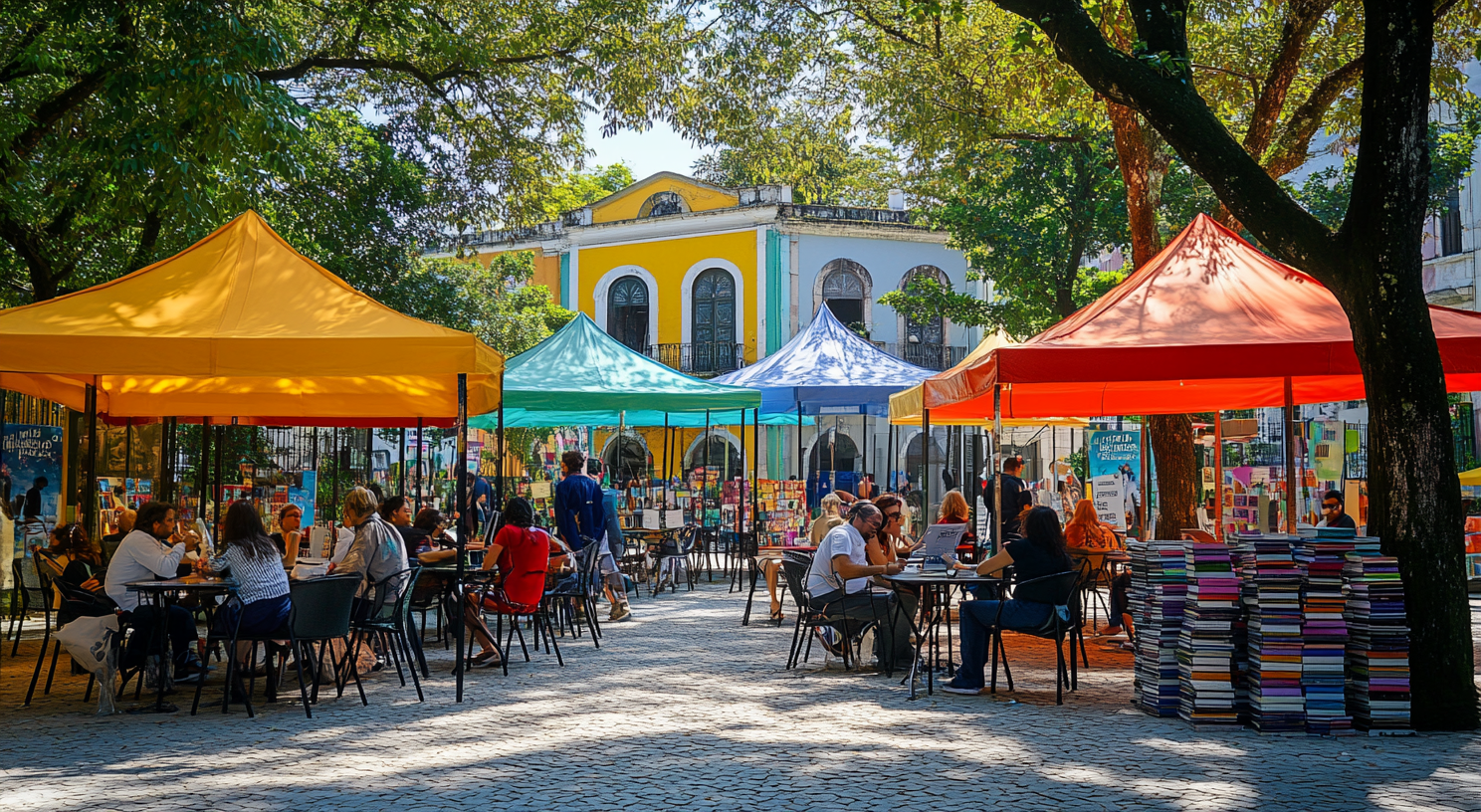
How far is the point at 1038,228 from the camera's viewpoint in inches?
860

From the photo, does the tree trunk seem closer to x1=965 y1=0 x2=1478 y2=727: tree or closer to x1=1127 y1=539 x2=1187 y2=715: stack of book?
x1=1127 y1=539 x2=1187 y2=715: stack of book

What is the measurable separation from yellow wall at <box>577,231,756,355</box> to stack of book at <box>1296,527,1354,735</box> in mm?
24191

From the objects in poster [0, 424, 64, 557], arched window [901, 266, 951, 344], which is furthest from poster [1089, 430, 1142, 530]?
arched window [901, 266, 951, 344]

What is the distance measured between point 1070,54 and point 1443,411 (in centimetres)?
288

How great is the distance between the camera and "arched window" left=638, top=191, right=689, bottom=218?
31.3 meters

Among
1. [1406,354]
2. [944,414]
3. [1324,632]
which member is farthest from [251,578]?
[944,414]

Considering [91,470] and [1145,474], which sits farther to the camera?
[1145,474]

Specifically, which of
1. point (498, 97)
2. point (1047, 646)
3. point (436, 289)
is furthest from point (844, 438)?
point (1047, 646)

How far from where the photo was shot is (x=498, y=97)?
1430 cm

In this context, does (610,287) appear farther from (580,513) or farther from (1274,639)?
(1274,639)

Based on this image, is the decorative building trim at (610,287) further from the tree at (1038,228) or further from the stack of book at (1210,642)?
the stack of book at (1210,642)

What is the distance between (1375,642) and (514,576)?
17.7 feet

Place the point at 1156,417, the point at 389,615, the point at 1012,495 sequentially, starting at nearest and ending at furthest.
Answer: the point at 389,615
the point at 1012,495
the point at 1156,417

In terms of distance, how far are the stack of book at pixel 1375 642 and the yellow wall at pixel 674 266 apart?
24299 millimetres
